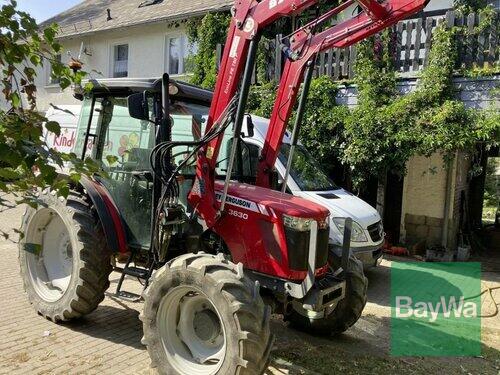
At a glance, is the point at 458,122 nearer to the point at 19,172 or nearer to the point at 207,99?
the point at 207,99

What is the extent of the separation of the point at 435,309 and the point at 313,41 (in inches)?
162

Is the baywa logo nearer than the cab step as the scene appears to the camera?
No

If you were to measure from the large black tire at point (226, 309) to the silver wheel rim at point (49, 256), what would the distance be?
171 centimetres

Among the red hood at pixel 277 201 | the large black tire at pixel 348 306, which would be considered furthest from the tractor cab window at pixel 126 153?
the large black tire at pixel 348 306

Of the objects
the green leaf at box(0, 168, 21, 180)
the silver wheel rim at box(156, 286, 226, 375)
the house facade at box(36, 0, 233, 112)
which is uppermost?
the house facade at box(36, 0, 233, 112)

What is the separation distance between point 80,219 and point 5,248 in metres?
4.49

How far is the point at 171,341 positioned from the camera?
379 cm

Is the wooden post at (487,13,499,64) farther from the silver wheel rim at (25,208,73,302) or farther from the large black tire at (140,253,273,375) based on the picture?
the silver wheel rim at (25,208,73,302)

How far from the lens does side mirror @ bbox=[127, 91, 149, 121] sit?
3.86 meters

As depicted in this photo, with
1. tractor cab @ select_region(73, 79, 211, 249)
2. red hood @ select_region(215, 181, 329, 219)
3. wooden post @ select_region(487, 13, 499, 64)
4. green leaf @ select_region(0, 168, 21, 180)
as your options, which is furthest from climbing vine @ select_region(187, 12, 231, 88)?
green leaf @ select_region(0, 168, 21, 180)

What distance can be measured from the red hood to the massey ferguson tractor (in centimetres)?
1

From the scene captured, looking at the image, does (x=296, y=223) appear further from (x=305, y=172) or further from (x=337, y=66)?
(x=337, y=66)

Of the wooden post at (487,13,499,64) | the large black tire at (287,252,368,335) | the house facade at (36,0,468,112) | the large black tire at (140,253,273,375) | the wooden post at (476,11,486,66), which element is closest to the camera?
the large black tire at (140,253,273,375)

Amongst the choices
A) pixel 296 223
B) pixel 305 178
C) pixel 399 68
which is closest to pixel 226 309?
pixel 296 223
